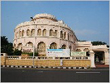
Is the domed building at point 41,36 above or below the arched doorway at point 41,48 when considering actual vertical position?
above

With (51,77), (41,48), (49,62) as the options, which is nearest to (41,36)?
(41,48)

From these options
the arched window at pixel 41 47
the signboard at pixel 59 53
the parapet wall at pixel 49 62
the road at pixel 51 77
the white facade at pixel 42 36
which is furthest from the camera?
the white facade at pixel 42 36

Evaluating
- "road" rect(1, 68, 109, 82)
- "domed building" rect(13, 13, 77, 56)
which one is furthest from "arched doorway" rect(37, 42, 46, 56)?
"road" rect(1, 68, 109, 82)

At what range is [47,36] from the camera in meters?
28.4

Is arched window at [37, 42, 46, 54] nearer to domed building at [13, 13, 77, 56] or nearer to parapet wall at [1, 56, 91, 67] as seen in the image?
domed building at [13, 13, 77, 56]

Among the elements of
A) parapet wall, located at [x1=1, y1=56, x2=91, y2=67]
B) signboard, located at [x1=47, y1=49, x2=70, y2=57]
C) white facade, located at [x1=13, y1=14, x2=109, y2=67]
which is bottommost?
parapet wall, located at [x1=1, y1=56, x2=91, y2=67]

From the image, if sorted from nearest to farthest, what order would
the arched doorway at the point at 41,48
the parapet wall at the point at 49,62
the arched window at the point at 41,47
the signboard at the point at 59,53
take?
1. the parapet wall at the point at 49,62
2. the signboard at the point at 59,53
3. the arched doorway at the point at 41,48
4. the arched window at the point at 41,47

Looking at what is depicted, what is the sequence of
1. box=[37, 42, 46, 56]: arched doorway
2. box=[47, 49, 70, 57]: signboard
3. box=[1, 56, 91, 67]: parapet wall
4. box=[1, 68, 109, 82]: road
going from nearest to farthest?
1. box=[1, 68, 109, 82]: road
2. box=[1, 56, 91, 67]: parapet wall
3. box=[47, 49, 70, 57]: signboard
4. box=[37, 42, 46, 56]: arched doorway

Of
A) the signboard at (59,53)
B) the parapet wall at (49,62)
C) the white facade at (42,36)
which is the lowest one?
the parapet wall at (49,62)

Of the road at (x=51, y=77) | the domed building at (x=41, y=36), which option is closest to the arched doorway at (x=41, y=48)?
the domed building at (x=41, y=36)

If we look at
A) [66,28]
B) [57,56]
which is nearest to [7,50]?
[57,56]

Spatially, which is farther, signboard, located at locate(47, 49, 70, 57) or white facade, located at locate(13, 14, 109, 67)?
white facade, located at locate(13, 14, 109, 67)

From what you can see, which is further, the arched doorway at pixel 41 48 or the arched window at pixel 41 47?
the arched window at pixel 41 47

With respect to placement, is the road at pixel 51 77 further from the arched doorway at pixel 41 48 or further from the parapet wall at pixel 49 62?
the arched doorway at pixel 41 48
